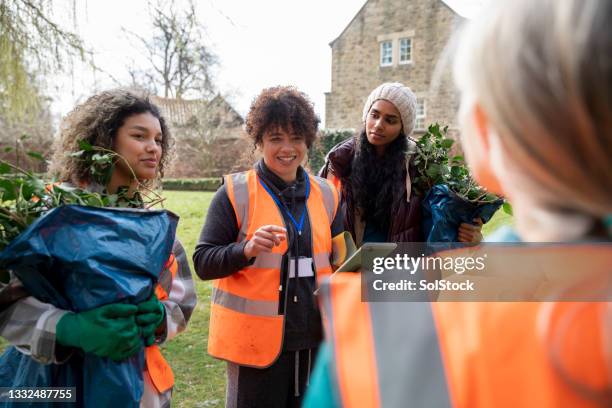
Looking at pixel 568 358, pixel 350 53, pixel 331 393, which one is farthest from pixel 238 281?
pixel 350 53

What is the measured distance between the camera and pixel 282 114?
8.32 ft

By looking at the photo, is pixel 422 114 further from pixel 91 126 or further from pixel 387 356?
pixel 387 356

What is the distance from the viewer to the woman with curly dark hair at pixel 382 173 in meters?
2.79

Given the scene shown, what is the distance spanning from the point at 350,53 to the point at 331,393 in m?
26.7

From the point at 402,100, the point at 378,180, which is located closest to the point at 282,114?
the point at 378,180

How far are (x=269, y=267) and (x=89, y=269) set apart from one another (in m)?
0.96

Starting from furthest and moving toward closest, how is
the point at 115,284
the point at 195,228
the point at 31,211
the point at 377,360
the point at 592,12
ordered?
the point at 195,228
the point at 31,211
the point at 115,284
the point at 377,360
the point at 592,12

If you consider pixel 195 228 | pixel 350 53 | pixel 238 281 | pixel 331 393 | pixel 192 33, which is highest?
pixel 350 53

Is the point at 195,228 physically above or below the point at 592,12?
below

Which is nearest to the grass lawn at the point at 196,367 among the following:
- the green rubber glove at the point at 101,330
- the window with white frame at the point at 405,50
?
the green rubber glove at the point at 101,330

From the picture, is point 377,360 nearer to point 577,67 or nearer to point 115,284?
point 577,67

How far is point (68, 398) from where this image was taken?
1.62m

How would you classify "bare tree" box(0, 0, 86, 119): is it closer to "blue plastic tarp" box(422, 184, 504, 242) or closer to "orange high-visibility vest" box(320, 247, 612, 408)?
"blue plastic tarp" box(422, 184, 504, 242)

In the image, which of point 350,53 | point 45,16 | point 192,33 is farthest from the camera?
point 350,53
